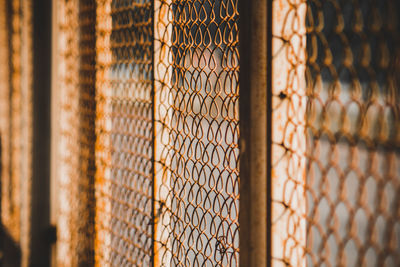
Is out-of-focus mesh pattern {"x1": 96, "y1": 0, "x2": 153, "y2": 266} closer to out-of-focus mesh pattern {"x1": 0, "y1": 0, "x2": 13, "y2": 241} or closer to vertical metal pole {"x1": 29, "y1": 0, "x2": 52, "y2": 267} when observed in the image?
vertical metal pole {"x1": 29, "y1": 0, "x2": 52, "y2": 267}

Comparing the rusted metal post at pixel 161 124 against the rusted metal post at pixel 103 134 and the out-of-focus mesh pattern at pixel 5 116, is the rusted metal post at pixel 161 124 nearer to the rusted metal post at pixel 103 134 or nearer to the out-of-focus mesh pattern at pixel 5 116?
the rusted metal post at pixel 103 134

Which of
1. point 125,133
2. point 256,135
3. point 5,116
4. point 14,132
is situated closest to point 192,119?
point 256,135

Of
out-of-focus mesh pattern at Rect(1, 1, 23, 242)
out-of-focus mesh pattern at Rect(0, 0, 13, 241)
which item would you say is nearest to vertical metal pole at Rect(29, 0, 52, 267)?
out-of-focus mesh pattern at Rect(1, 1, 23, 242)

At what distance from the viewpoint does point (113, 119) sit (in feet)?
6.64

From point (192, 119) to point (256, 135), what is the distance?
392 millimetres

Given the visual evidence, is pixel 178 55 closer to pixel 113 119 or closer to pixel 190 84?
pixel 190 84

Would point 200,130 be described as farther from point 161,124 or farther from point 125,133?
point 125,133

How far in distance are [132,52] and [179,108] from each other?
0.49m

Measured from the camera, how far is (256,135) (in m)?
1.05

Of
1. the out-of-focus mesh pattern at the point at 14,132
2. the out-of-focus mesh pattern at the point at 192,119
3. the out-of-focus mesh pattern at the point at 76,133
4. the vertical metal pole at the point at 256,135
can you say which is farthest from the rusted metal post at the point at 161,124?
the out-of-focus mesh pattern at the point at 14,132

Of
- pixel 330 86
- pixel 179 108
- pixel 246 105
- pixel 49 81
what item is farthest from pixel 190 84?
pixel 49 81

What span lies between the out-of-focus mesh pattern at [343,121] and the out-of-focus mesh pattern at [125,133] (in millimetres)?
712

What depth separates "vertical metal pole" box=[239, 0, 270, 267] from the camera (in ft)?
3.44

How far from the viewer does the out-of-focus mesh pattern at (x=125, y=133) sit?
1.69 metres
